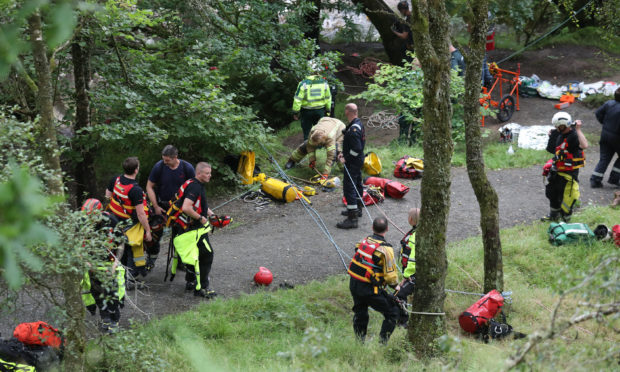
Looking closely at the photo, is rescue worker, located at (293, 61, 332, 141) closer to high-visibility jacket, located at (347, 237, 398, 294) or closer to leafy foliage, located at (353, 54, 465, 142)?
leafy foliage, located at (353, 54, 465, 142)

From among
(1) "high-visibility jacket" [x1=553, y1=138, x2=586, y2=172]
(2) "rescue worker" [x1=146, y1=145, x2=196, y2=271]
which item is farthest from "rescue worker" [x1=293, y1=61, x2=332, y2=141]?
(1) "high-visibility jacket" [x1=553, y1=138, x2=586, y2=172]

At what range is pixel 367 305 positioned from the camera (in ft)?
18.7

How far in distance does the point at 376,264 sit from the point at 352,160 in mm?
3665

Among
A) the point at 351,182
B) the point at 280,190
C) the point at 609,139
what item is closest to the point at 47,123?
the point at 351,182

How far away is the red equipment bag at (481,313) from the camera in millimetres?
5992

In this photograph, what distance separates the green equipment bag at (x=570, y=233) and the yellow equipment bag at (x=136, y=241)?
5.79 m

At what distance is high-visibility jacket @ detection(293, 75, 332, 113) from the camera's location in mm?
11206

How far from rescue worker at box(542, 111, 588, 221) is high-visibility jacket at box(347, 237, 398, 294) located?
426 cm

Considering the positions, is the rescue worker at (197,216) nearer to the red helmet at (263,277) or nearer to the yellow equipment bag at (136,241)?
the yellow equipment bag at (136,241)

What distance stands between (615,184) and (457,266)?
4.92 meters

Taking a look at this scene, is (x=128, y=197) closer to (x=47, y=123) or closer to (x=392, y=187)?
(x=47, y=123)

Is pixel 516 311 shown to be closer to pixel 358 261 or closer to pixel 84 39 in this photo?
pixel 358 261

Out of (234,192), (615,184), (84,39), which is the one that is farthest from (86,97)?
(615,184)

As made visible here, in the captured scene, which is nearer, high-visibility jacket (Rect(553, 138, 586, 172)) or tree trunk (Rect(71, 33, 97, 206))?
high-visibility jacket (Rect(553, 138, 586, 172))
